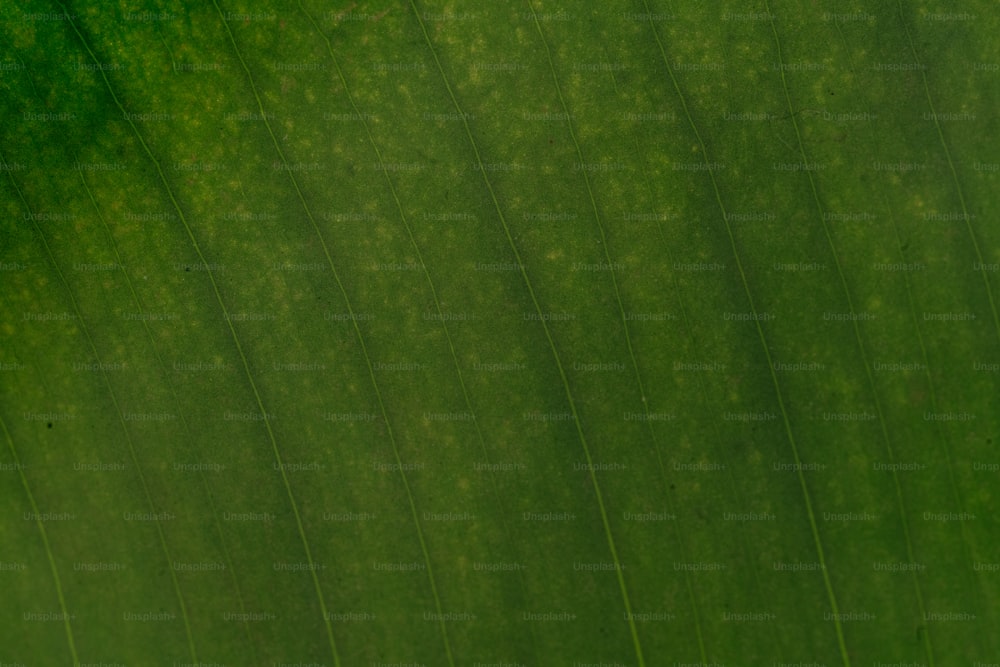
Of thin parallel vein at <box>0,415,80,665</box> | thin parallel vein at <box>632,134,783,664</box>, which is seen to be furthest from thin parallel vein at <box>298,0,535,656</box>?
thin parallel vein at <box>0,415,80,665</box>

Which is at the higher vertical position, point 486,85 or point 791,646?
point 486,85

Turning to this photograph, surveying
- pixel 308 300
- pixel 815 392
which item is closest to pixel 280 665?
pixel 308 300

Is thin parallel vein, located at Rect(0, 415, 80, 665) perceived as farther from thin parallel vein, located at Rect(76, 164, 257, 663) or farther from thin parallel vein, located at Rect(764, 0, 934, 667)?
thin parallel vein, located at Rect(764, 0, 934, 667)

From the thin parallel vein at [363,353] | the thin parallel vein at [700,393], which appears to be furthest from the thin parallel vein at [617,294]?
the thin parallel vein at [363,353]

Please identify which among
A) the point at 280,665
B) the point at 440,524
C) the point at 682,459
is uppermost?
the point at 682,459

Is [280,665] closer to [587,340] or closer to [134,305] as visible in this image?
[134,305]

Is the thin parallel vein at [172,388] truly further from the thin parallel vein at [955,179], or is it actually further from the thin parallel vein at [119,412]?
the thin parallel vein at [955,179]
